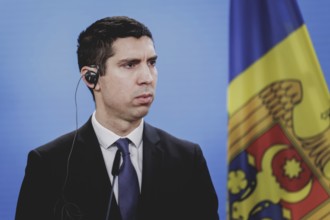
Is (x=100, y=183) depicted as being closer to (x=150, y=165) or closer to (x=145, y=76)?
(x=150, y=165)

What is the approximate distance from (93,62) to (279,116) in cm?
55

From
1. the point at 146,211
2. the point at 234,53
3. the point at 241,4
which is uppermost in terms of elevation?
the point at 241,4

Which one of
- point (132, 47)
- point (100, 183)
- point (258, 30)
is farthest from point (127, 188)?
point (258, 30)

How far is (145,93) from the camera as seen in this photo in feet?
4.42

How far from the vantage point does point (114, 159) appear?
1.31 m

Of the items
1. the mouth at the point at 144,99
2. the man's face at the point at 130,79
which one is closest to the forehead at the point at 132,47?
the man's face at the point at 130,79

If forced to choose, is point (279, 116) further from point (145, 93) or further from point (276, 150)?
point (145, 93)

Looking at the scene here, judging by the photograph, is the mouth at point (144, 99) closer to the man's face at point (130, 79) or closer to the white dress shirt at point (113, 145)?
the man's face at point (130, 79)

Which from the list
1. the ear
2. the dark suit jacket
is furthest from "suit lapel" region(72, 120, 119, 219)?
the ear

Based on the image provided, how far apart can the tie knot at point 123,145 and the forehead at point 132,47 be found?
8.7 inches

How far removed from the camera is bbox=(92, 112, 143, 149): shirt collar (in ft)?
4.60

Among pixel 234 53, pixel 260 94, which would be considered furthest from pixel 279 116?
pixel 234 53

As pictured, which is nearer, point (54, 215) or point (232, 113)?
point (232, 113)

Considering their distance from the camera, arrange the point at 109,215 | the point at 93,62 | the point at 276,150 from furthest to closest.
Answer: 1. the point at 93,62
2. the point at 109,215
3. the point at 276,150
